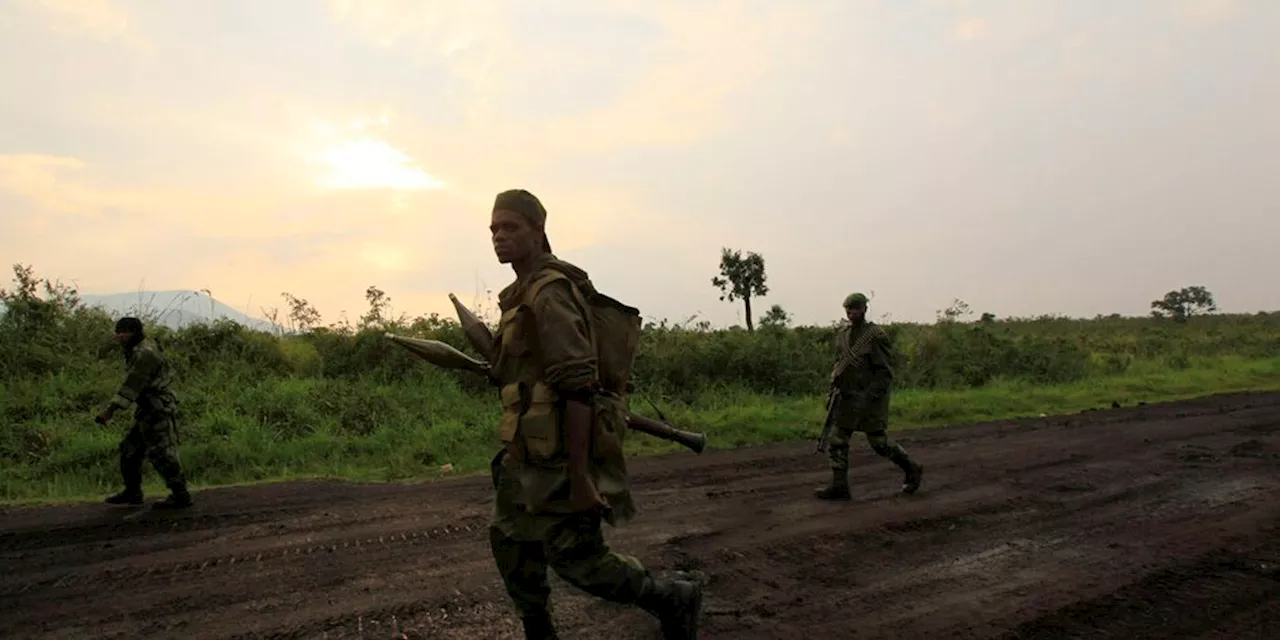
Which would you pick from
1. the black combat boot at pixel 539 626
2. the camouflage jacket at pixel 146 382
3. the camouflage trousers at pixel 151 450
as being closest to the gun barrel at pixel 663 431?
the black combat boot at pixel 539 626

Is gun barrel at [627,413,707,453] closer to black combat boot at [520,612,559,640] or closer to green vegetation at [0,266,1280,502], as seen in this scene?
black combat boot at [520,612,559,640]

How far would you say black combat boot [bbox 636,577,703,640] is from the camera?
3.35 metres

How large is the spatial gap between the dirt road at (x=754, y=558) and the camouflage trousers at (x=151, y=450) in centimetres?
38

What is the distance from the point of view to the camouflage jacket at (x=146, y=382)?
705cm

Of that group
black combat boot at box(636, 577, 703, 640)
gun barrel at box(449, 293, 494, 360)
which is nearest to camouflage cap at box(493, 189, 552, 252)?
gun barrel at box(449, 293, 494, 360)

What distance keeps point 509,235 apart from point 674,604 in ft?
5.84

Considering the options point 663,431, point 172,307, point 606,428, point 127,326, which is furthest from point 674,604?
point 172,307

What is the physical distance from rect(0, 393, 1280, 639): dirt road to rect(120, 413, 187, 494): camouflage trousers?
385mm

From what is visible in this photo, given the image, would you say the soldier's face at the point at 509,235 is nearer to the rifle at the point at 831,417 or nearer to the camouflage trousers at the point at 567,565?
the camouflage trousers at the point at 567,565

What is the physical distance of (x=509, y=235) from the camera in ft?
10.5

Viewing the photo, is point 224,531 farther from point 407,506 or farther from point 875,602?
point 875,602

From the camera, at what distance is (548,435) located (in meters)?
2.98

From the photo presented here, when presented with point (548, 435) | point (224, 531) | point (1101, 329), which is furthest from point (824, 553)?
point (1101, 329)

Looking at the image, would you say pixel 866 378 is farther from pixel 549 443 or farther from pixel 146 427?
pixel 146 427
